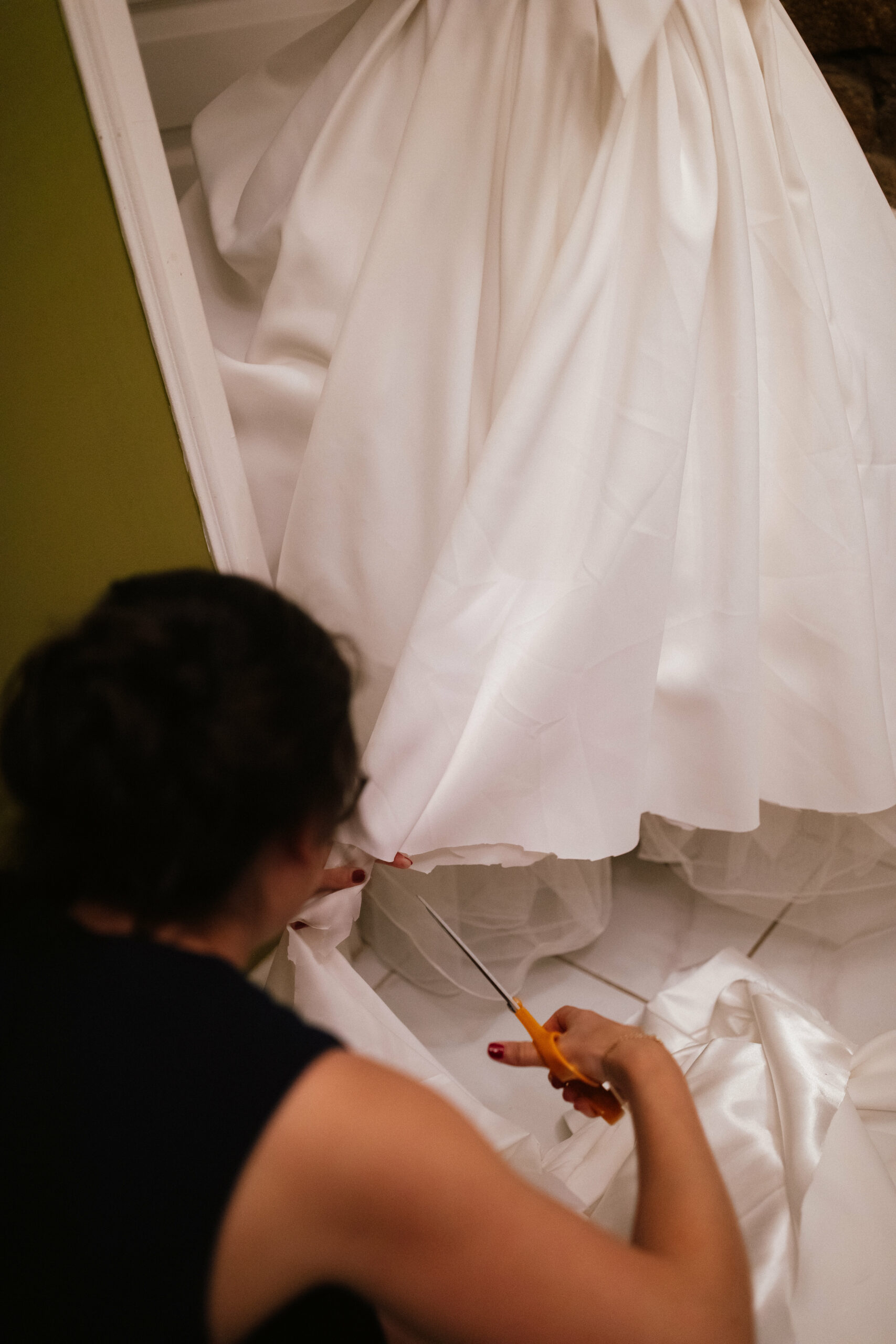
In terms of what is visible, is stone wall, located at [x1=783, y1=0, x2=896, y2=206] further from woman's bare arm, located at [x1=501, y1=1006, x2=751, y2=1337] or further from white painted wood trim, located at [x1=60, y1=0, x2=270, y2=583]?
woman's bare arm, located at [x1=501, y1=1006, x2=751, y2=1337]

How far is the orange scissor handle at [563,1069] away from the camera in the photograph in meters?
0.68

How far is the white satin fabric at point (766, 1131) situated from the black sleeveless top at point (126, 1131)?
247 millimetres

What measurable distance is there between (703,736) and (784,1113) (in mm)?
320

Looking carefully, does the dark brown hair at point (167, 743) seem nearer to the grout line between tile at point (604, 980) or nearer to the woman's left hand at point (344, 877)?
the woman's left hand at point (344, 877)

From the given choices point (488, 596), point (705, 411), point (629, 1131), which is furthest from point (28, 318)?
point (629, 1131)

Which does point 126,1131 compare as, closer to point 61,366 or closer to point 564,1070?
point 564,1070

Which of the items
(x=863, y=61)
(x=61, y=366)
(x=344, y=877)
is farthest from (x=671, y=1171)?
(x=863, y=61)

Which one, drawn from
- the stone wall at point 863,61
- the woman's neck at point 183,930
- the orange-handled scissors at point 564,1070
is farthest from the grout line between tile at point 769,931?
the stone wall at point 863,61

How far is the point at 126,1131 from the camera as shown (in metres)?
0.39

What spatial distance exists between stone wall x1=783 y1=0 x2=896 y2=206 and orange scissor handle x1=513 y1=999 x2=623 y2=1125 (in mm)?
1238

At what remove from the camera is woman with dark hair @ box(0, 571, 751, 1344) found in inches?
14.9

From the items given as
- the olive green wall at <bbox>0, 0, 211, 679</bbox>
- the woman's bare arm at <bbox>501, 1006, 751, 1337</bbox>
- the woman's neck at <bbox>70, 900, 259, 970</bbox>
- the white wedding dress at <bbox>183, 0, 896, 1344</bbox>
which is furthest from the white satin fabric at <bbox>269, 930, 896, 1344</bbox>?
the olive green wall at <bbox>0, 0, 211, 679</bbox>

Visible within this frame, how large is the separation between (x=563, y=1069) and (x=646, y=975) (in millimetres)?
415

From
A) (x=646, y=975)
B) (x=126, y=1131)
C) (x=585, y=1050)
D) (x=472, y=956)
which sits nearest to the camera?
(x=126, y=1131)
